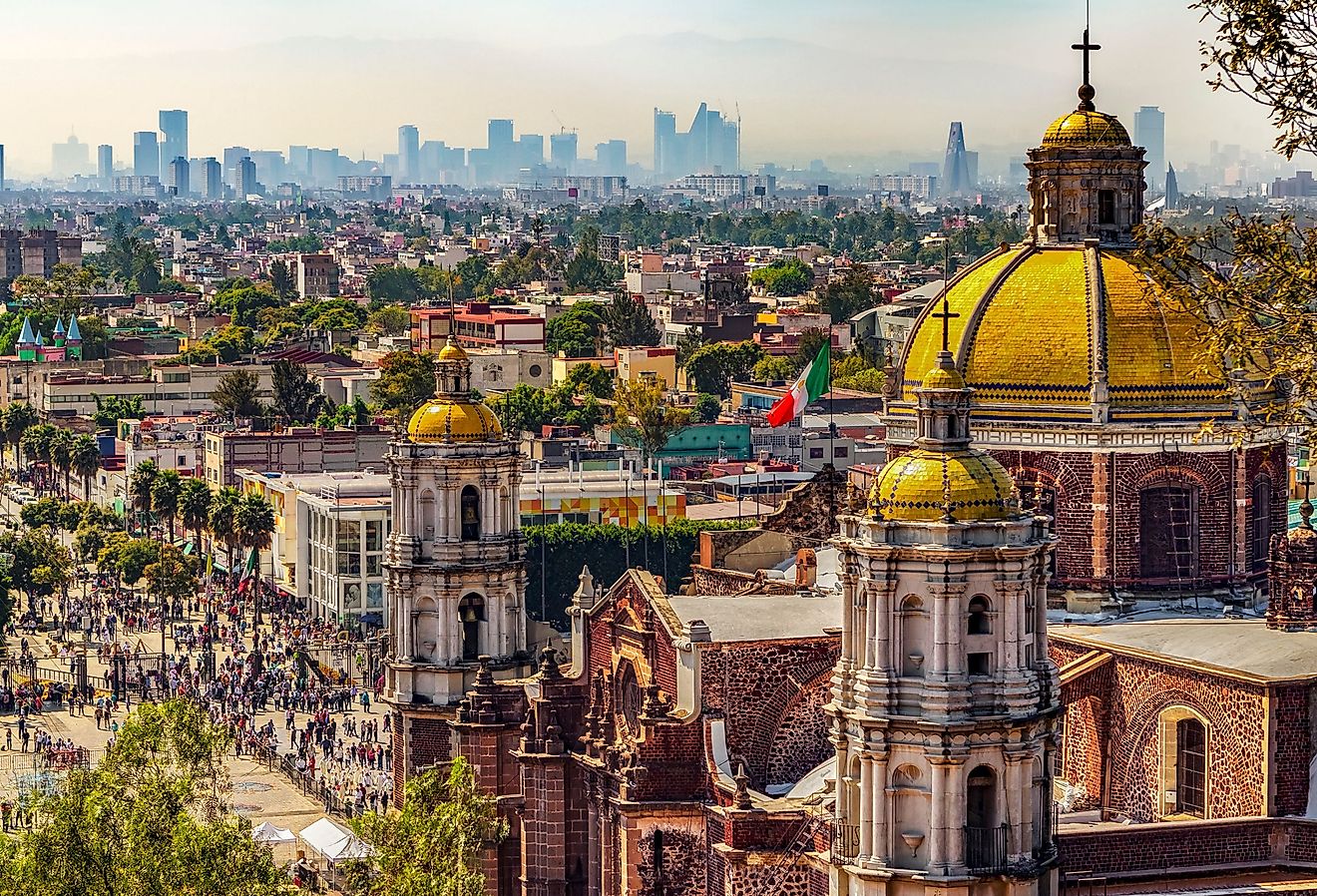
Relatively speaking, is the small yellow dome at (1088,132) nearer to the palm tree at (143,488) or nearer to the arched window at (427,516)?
the arched window at (427,516)

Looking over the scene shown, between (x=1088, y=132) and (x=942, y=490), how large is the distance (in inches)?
428

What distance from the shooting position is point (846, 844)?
91.4 feet

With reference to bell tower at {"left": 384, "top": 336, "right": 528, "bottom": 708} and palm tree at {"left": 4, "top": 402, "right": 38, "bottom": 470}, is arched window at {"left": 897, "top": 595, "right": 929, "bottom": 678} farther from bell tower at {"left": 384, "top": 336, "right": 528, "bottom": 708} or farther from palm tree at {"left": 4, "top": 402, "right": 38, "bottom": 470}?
palm tree at {"left": 4, "top": 402, "right": 38, "bottom": 470}

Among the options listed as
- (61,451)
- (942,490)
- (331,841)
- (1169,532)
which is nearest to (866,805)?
(942,490)

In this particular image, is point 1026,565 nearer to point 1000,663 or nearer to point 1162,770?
point 1000,663

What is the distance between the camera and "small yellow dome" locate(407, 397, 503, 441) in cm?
4272

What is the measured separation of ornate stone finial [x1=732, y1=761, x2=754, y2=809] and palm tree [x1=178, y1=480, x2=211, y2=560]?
49.3 meters

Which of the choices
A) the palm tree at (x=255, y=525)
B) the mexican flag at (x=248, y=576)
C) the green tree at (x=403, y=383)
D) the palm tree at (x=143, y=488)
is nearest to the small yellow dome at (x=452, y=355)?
the mexican flag at (x=248, y=576)

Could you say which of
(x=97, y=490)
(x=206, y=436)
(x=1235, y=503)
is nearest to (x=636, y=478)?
(x=206, y=436)

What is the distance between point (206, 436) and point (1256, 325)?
235 feet

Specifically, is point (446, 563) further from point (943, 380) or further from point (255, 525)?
point (255, 525)

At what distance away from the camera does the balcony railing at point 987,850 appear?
2745 centimetres

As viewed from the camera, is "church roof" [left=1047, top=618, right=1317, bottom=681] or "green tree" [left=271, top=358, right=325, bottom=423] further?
"green tree" [left=271, top=358, right=325, bottom=423]

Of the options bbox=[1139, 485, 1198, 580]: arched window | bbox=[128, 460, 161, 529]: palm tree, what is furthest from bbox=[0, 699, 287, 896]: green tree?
bbox=[128, 460, 161, 529]: palm tree
